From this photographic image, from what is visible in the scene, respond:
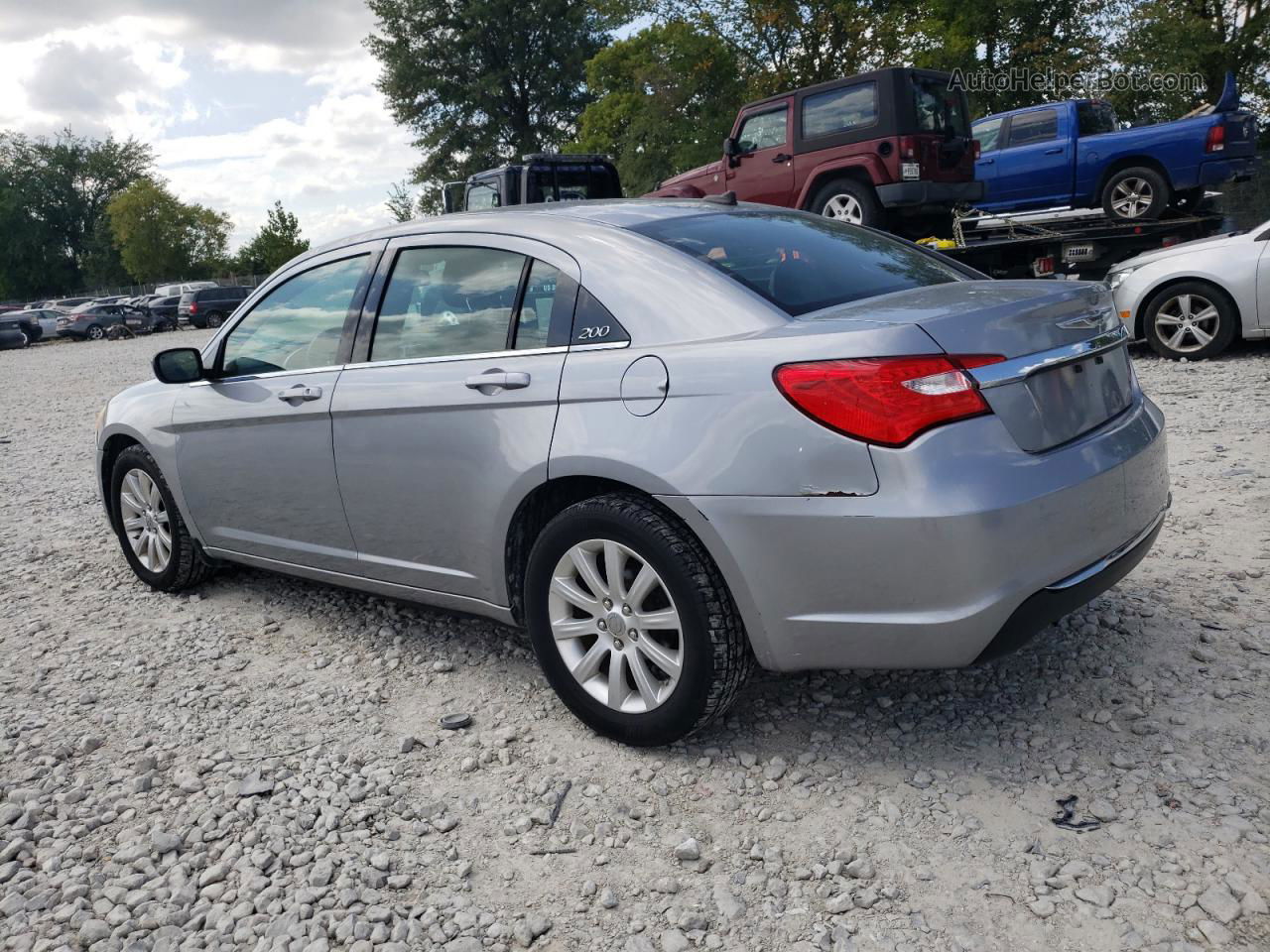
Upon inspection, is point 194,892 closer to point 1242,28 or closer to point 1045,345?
point 1045,345

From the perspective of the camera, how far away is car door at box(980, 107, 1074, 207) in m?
12.9

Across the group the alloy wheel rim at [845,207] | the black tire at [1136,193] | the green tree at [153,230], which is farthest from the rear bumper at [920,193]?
the green tree at [153,230]

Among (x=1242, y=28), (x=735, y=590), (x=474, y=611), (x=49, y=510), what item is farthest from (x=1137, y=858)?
(x=1242, y=28)

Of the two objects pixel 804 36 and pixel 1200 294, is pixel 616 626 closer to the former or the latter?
pixel 1200 294

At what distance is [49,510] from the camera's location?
23.6 ft

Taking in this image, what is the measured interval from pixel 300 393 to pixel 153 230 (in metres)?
73.5

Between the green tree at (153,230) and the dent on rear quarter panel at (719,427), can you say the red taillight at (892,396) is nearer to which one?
the dent on rear quarter panel at (719,427)

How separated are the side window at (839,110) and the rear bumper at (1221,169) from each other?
3748mm

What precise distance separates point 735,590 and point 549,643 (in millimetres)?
696

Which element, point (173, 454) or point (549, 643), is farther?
point (173, 454)

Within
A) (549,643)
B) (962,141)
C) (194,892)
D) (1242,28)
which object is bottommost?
(194,892)

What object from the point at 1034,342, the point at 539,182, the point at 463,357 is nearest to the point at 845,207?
the point at 539,182

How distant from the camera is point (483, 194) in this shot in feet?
55.2
